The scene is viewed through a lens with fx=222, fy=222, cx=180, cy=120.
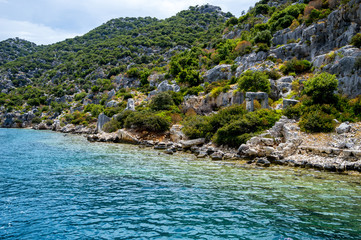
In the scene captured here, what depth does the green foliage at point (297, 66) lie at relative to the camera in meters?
39.5

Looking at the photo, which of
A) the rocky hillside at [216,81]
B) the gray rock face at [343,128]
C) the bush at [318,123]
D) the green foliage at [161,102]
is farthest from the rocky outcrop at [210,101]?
the gray rock face at [343,128]

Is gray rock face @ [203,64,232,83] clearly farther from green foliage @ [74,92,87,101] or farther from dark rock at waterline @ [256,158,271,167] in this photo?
green foliage @ [74,92,87,101]

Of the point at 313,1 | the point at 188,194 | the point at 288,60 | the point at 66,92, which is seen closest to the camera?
the point at 188,194

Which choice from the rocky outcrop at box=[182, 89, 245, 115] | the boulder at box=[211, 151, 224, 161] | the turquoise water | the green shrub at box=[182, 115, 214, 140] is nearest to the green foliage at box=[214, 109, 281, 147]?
the boulder at box=[211, 151, 224, 161]

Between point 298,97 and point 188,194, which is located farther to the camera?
point 298,97

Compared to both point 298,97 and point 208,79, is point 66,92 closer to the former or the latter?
point 208,79

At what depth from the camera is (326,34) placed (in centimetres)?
3900

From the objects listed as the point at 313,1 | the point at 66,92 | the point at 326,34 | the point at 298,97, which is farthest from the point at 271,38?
the point at 66,92

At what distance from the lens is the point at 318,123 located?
71.2 feet

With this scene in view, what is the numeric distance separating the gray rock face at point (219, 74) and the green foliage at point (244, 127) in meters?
25.8

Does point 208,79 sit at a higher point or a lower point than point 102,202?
higher

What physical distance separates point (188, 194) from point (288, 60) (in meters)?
42.2

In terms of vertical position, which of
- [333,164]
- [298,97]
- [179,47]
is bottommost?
[333,164]

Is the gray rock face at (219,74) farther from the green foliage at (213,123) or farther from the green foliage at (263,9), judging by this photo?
the green foliage at (263,9)
